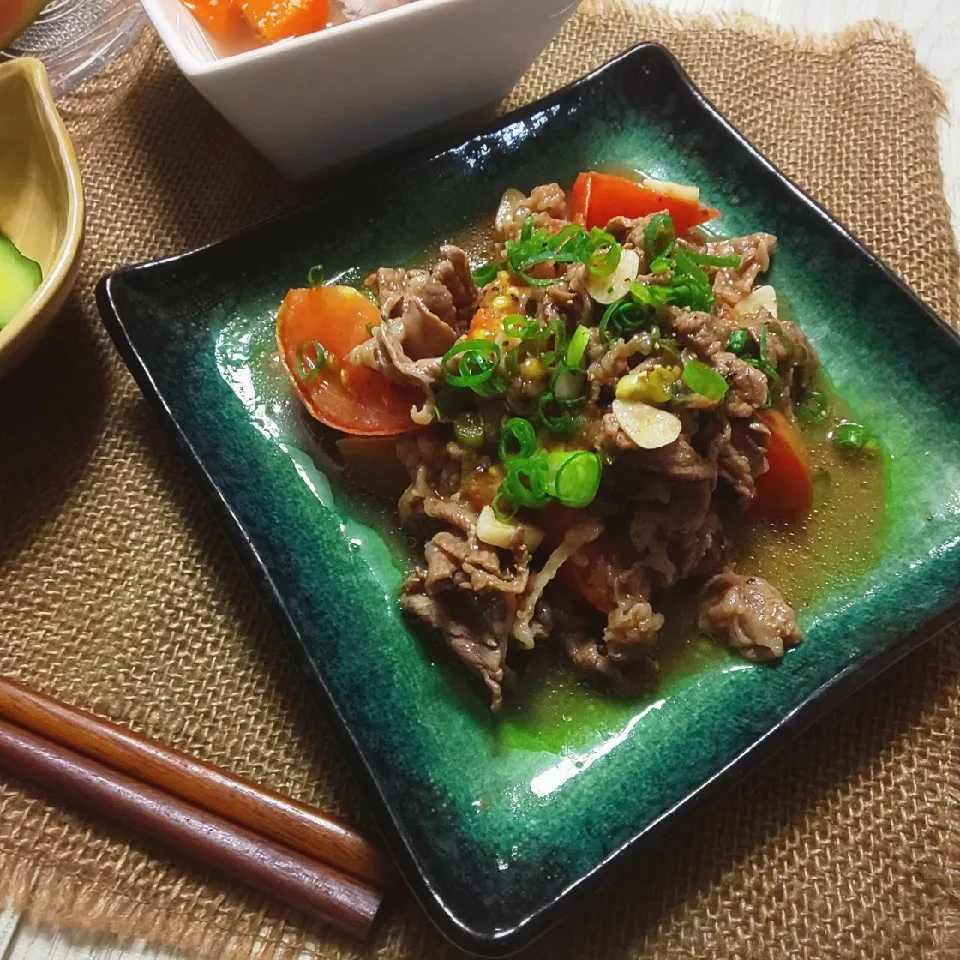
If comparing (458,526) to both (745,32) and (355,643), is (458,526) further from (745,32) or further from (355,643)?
(745,32)

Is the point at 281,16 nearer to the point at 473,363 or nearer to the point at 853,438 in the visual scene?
the point at 473,363


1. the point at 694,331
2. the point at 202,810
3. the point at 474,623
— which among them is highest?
the point at 694,331

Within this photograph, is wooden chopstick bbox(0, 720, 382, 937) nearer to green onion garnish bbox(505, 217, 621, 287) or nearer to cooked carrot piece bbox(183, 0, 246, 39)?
green onion garnish bbox(505, 217, 621, 287)

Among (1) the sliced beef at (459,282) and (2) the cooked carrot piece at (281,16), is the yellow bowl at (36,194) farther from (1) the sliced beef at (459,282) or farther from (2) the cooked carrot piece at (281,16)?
(1) the sliced beef at (459,282)

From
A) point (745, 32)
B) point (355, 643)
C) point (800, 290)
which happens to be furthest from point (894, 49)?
point (355, 643)

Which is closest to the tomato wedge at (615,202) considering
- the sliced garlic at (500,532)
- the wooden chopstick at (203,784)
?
the sliced garlic at (500,532)

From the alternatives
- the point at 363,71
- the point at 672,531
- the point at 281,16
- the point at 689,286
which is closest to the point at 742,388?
the point at 689,286
